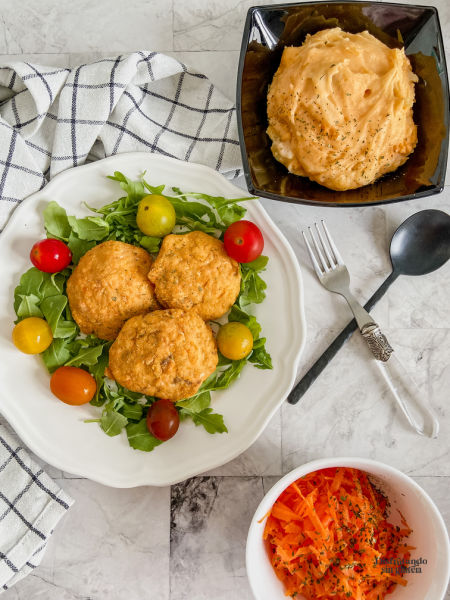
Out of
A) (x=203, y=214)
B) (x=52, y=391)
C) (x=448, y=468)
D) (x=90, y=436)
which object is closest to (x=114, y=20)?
(x=203, y=214)

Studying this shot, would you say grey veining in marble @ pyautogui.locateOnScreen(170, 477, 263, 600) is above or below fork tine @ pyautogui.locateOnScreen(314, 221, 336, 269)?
below

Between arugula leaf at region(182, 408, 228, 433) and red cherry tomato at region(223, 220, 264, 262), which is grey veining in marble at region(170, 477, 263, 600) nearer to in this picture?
arugula leaf at region(182, 408, 228, 433)

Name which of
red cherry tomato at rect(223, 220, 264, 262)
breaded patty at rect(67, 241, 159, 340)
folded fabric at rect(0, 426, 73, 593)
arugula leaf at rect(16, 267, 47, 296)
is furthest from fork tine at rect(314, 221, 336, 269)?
folded fabric at rect(0, 426, 73, 593)

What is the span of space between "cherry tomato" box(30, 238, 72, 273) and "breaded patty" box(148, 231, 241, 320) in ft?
1.07

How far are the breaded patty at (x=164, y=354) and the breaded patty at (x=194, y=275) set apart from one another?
6 centimetres

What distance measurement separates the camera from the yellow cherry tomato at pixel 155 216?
6.54 ft

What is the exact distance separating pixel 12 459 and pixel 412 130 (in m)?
1.87

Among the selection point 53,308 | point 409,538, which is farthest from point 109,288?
point 409,538

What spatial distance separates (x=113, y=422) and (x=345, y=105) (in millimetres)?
1347

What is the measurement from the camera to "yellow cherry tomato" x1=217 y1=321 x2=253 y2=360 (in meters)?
1.97

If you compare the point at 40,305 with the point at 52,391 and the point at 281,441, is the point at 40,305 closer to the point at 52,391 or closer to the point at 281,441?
the point at 52,391

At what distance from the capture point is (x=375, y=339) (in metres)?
2.16

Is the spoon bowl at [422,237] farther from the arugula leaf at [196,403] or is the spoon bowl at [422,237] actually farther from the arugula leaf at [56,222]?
the arugula leaf at [56,222]

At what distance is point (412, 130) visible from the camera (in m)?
1.98
